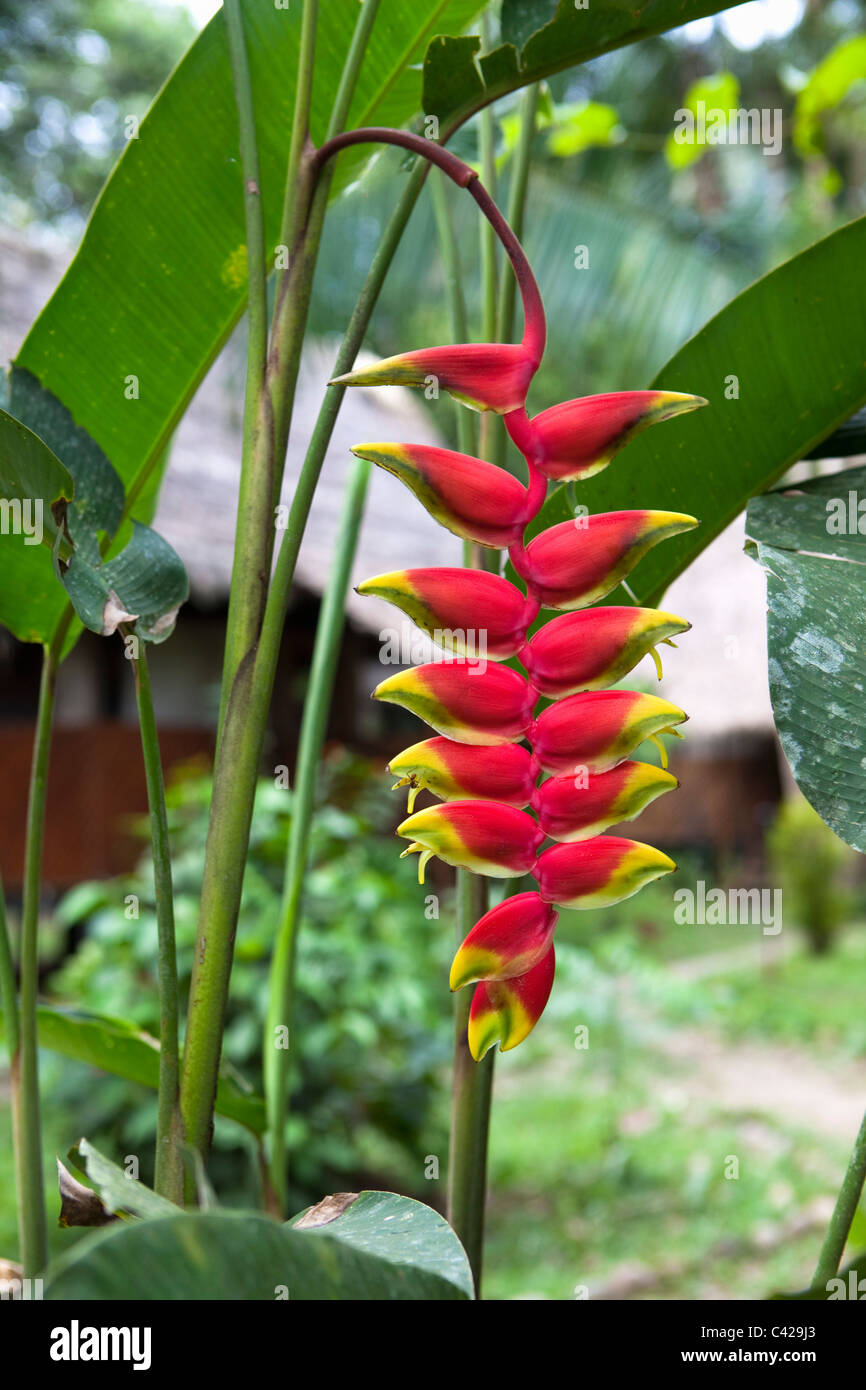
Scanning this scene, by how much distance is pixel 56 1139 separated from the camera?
214cm

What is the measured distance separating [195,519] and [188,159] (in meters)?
3.34

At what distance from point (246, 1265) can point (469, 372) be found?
25 cm

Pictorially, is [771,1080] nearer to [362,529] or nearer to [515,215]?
[362,529]

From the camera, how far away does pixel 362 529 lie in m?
4.25

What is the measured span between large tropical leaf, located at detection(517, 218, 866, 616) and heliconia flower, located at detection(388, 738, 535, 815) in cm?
21

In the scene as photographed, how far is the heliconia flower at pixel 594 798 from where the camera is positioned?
341 mm

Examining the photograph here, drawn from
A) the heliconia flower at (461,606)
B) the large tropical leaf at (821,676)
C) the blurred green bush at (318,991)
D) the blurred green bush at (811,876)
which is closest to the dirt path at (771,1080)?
the blurred green bush at (318,991)

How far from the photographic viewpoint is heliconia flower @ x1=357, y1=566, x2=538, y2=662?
0.34 meters

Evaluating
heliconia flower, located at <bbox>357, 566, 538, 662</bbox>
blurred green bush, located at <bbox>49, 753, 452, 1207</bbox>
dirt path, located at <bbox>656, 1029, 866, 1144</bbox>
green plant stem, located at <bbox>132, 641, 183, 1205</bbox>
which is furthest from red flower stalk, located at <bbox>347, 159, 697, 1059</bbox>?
dirt path, located at <bbox>656, 1029, 866, 1144</bbox>

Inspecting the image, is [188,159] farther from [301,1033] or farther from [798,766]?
[301,1033]

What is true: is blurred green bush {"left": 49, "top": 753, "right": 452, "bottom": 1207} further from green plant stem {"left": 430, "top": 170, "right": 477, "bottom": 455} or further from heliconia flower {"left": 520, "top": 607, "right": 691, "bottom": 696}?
heliconia flower {"left": 520, "top": 607, "right": 691, "bottom": 696}

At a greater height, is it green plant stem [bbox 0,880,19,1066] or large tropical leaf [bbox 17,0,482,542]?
large tropical leaf [bbox 17,0,482,542]

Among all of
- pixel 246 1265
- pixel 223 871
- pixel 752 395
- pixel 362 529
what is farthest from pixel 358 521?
pixel 362 529

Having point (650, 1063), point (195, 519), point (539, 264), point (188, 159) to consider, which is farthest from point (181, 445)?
point (188, 159)
